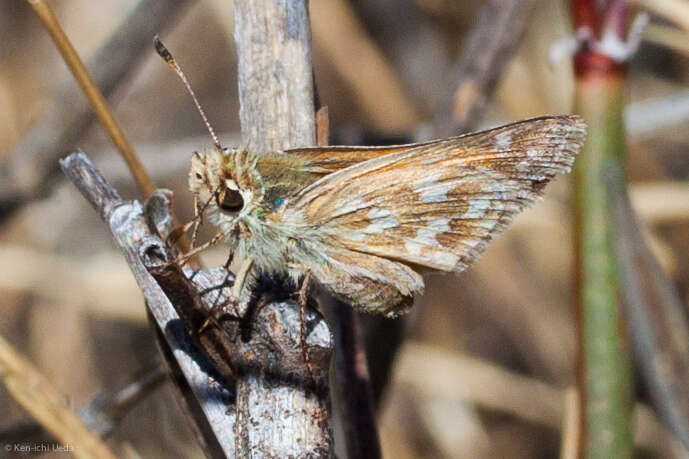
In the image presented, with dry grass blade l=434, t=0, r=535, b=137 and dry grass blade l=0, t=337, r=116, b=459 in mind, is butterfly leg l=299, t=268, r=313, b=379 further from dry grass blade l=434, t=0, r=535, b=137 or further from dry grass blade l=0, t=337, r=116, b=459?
dry grass blade l=434, t=0, r=535, b=137

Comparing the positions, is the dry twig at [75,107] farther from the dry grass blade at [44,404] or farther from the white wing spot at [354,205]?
the dry grass blade at [44,404]

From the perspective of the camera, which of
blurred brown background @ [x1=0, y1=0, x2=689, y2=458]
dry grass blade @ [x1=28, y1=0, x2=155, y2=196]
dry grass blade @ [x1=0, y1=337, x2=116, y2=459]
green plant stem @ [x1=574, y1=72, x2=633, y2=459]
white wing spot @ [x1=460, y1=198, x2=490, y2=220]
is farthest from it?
blurred brown background @ [x1=0, y1=0, x2=689, y2=458]

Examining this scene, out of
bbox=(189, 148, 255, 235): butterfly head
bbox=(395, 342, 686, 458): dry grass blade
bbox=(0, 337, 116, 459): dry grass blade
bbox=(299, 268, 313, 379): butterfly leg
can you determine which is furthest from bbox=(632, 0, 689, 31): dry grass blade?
bbox=(395, 342, 686, 458): dry grass blade

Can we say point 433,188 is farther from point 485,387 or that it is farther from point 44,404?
point 485,387

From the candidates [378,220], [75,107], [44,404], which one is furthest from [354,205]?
[75,107]

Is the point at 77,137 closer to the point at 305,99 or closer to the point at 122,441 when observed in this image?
the point at 122,441
